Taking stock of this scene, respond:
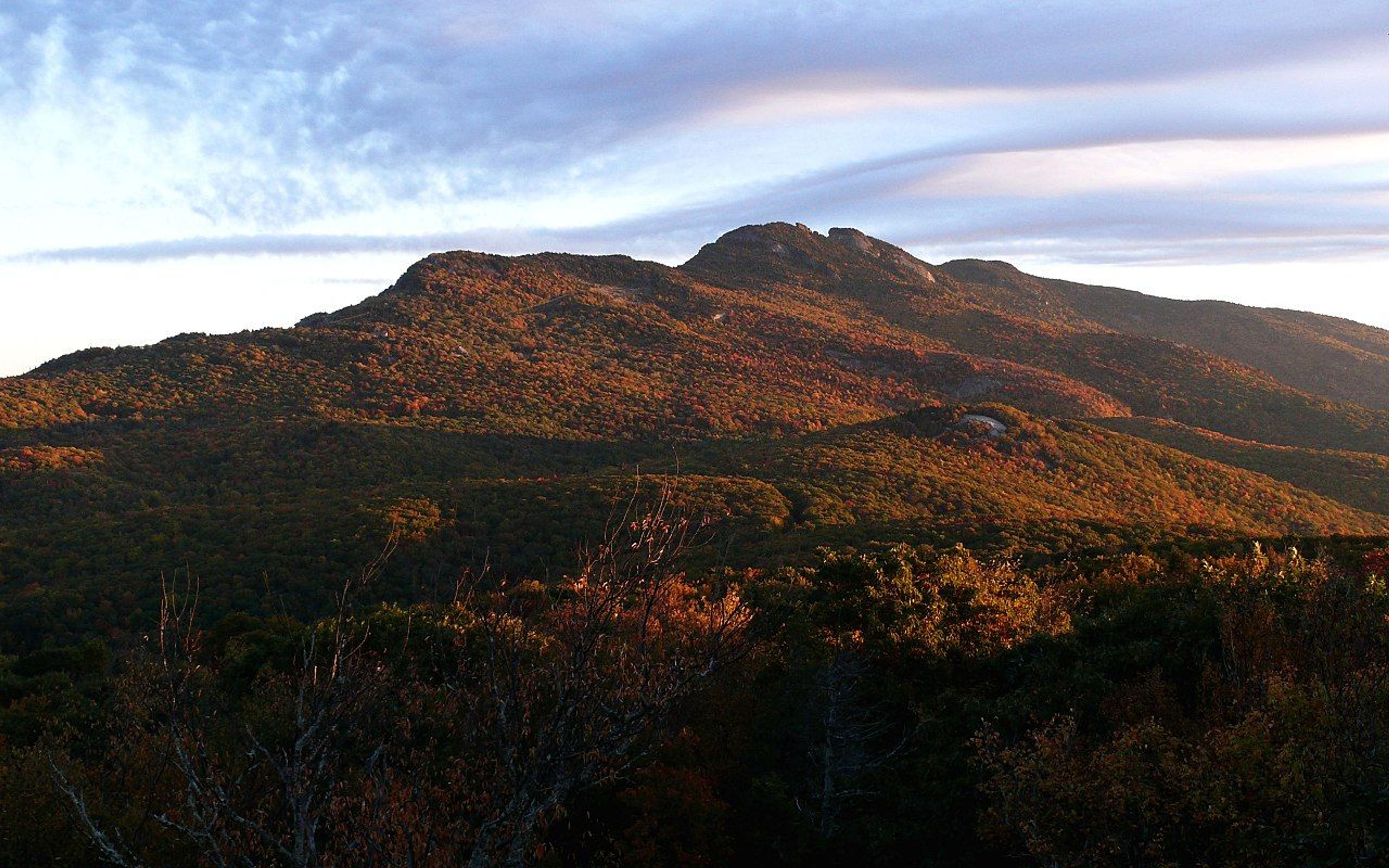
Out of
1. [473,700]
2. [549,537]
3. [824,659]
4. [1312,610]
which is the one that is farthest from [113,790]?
[549,537]

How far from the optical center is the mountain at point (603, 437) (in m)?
34.6

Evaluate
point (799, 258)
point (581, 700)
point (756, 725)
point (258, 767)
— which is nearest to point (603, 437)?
point (756, 725)

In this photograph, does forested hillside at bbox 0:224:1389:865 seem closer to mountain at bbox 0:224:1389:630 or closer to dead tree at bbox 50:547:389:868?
dead tree at bbox 50:547:389:868

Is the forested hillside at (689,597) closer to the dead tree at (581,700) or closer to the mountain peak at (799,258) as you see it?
the dead tree at (581,700)

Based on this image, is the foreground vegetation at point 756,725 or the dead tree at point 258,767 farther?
the foreground vegetation at point 756,725

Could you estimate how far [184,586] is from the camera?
104ft

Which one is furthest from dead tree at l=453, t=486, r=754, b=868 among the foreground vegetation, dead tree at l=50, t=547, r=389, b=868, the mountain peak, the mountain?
the mountain peak

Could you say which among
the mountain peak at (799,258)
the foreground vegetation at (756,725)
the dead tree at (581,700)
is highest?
the mountain peak at (799,258)

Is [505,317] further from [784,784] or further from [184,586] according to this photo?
[784,784]

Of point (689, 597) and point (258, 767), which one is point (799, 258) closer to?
point (689, 597)

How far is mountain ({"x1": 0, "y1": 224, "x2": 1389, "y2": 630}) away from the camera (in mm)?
34562

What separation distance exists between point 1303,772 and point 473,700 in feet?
27.3

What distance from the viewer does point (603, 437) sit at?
63.6 meters

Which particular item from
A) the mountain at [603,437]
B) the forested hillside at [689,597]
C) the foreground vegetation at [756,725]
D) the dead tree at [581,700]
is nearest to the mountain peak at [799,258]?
the mountain at [603,437]
